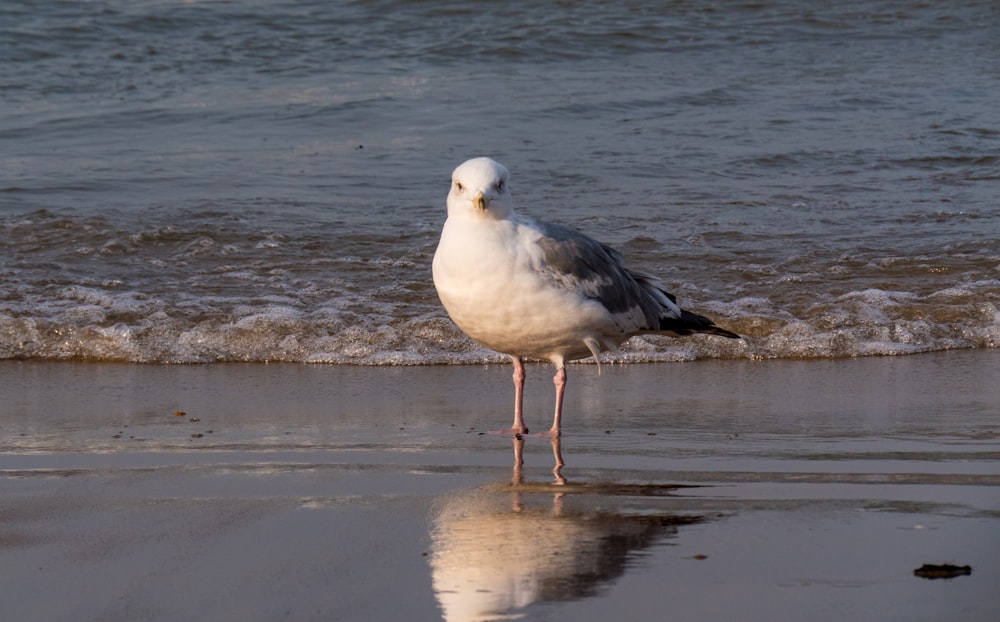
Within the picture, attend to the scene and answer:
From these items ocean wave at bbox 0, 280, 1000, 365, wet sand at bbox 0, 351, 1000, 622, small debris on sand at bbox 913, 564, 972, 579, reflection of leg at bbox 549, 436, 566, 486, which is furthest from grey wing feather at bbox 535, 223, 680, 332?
small debris on sand at bbox 913, 564, 972, 579

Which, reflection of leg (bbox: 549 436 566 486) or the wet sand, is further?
reflection of leg (bbox: 549 436 566 486)

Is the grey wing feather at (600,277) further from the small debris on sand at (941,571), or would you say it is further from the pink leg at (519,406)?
the small debris on sand at (941,571)

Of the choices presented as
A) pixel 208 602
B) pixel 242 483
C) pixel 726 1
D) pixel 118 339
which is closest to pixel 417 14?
pixel 726 1

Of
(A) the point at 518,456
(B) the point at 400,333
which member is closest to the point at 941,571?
(A) the point at 518,456

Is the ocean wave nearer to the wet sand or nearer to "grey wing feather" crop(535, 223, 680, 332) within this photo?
the wet sand

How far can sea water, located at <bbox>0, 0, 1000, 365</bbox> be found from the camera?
22.9 feet

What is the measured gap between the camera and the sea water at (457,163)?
697 centimetres

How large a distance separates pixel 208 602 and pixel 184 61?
13206mm

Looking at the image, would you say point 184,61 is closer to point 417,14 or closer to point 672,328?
point 417,14

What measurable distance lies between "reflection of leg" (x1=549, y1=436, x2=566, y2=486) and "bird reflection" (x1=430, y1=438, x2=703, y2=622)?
1cm

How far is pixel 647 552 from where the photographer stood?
341cm

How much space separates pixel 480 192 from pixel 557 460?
94 centimetres

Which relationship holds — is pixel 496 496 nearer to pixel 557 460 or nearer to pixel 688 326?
pixel 557 460

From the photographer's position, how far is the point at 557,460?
14.9ft
